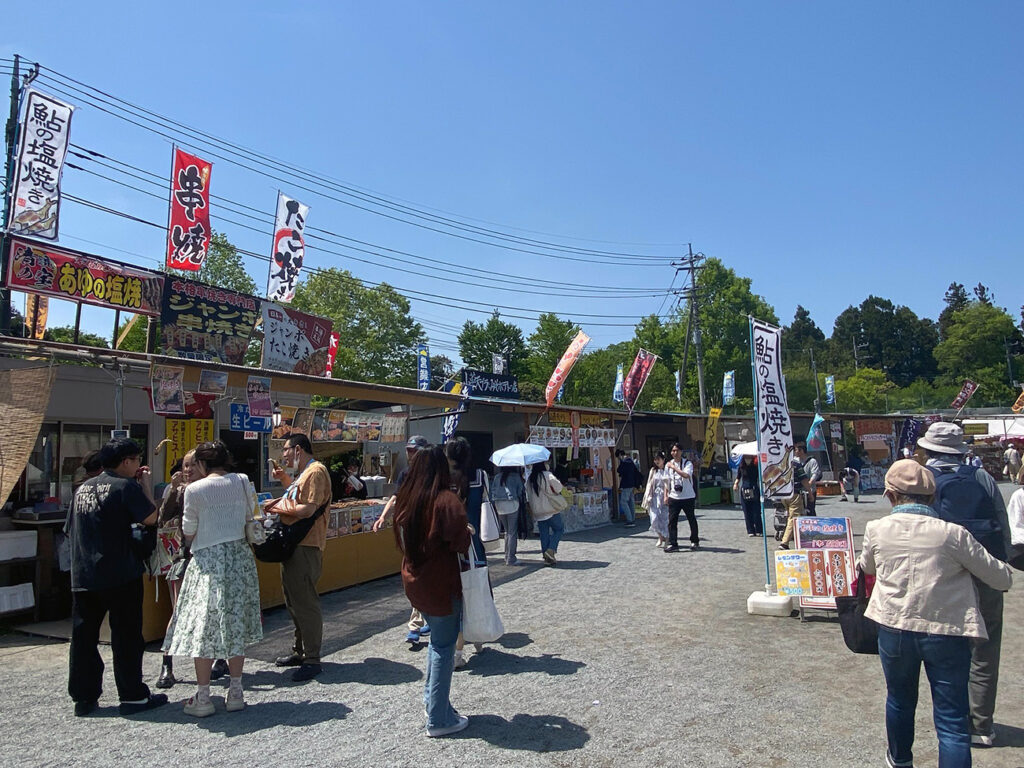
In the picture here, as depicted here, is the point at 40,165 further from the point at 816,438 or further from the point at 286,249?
the point at 816,438

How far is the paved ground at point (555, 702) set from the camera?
145 inches

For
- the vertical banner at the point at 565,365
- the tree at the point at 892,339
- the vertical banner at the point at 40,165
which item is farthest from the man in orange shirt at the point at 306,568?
the tree at the point at 892,339

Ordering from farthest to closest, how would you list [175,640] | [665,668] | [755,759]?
[665,668] → [175,640] → [755,759]

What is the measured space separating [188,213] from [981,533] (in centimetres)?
1045

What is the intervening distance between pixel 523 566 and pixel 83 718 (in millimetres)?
6339

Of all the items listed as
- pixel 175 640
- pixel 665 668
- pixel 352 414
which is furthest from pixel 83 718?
→ pixel 352 414

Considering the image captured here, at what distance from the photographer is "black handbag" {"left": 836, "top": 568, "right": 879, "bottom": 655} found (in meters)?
3.54

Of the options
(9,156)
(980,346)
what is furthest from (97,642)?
(980,346)

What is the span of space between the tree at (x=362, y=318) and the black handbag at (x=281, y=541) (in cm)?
2378

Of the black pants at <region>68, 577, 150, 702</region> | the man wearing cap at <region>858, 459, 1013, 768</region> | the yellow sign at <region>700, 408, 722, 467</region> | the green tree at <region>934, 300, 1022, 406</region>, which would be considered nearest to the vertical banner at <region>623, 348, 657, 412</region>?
the yellow sign at <region>700, 408, 722, 467</region>

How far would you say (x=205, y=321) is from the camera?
10.0 m

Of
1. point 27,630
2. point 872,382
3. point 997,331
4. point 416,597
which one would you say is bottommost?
point 27,630

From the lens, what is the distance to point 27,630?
6.91 metres

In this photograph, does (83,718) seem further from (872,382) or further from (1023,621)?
(872,382)
